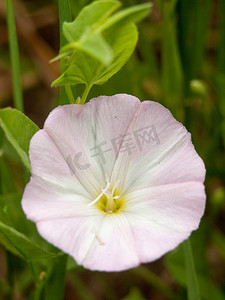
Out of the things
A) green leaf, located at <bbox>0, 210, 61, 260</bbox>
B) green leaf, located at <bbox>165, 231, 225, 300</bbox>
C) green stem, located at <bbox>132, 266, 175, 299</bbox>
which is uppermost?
green leaf, located at <bbox>0, 210, 61, 260</bbox>

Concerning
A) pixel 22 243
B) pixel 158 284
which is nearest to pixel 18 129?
pixel 22 243

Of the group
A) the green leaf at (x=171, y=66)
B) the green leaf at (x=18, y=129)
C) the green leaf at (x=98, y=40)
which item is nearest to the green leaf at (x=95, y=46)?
the green leaf at (x=98, y=40)

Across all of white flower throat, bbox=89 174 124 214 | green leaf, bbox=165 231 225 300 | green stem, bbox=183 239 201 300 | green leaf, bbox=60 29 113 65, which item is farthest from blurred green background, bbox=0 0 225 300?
green leaf, bbox=60 29 113 65

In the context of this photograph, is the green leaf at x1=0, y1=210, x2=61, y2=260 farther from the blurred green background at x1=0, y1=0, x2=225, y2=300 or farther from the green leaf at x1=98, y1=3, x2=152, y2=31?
the green leaf at x1=98, y1=3, x2=152, y2=31

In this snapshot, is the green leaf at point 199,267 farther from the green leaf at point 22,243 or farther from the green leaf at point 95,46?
the green leaf at point 95,46

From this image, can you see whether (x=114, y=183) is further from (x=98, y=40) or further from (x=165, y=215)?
(x=98, y=40)
